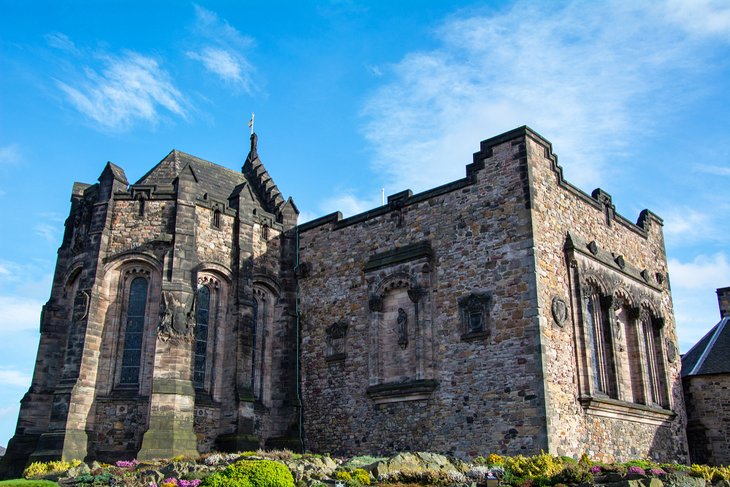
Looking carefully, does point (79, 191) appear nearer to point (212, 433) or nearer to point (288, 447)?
point (212, 433)

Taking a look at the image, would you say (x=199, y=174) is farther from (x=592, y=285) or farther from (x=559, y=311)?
(x=592, y=285)

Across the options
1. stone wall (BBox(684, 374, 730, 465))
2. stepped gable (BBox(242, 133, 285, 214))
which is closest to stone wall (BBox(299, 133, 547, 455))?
stepped gable (BBox(242, 133, 285, 214))

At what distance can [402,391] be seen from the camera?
71.4 feet

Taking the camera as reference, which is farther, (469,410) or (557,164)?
(557,164)

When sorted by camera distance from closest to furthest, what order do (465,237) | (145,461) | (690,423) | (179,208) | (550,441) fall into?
(550,441)
(145,461)
(465,237)
(179,208)
(690,423)

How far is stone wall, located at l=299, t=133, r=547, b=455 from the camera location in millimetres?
19750

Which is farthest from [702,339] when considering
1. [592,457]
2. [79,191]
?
[79,191]

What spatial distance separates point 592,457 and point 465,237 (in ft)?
23.2

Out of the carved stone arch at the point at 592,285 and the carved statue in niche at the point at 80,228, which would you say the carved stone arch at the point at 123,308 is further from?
the carved stone arch at the point at 592,285

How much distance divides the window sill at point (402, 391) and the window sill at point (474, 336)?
1.57 meters

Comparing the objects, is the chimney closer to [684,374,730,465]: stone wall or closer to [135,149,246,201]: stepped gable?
[684,374,730,465]: stone wall

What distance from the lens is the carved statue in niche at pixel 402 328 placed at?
22281 millimetres

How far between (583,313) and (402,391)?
18.9 feet

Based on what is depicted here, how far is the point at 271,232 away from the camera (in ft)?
87.8
